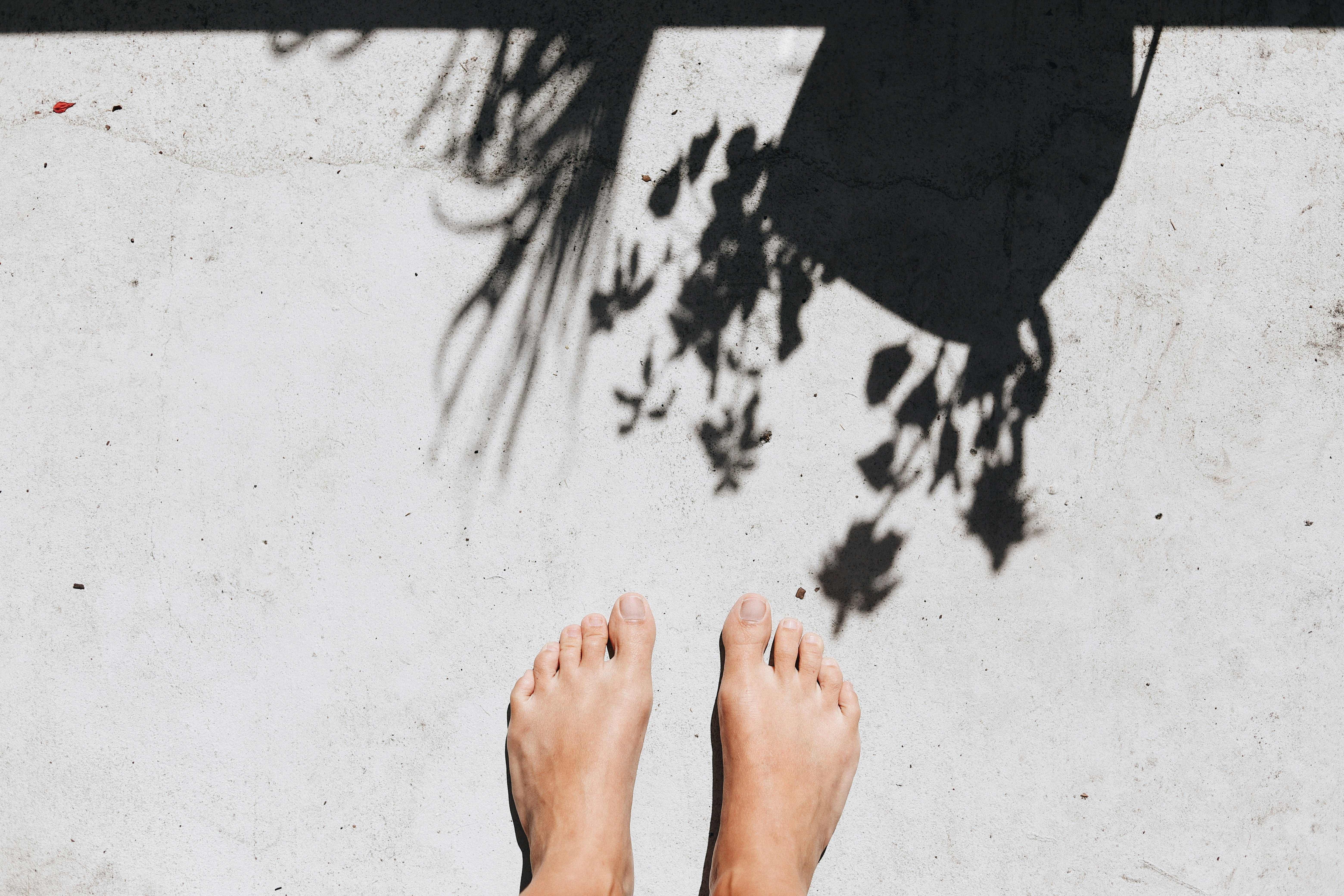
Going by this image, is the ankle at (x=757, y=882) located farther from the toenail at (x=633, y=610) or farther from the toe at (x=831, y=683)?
the toenail at (x=633, y=610)

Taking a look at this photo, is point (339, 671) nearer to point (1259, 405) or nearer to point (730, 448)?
point (730, 448)

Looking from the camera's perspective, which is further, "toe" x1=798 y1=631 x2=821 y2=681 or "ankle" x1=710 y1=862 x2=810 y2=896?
"toe" x1=798 y1=631 x2=821 y2=681

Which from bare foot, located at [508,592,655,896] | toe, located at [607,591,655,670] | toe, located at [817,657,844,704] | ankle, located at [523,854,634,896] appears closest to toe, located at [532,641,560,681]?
bare foot, located at [508,592,655,896]

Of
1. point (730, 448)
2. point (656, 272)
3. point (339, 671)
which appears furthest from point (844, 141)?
point (339, 671)

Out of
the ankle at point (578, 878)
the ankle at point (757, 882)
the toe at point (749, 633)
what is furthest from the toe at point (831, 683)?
the ankle at point (578, 878)

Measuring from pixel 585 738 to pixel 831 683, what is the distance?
765mm

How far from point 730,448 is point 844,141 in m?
1.03

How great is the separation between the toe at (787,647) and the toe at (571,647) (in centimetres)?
60

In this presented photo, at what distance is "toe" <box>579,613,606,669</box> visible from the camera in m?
2.54

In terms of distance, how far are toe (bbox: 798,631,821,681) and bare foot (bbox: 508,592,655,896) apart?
465 millimetres

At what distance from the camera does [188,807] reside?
100 inches

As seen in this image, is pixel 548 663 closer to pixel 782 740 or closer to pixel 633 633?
pixel 633 633

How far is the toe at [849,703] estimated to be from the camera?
2529mm

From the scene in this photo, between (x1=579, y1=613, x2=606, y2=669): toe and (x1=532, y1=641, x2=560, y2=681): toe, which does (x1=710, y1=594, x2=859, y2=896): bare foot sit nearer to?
(x1=579, y1=613, x2=606, y2=669): toe
